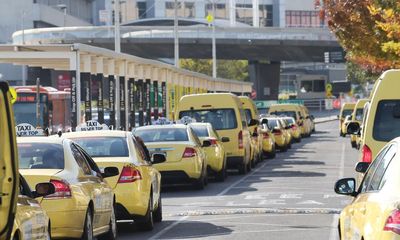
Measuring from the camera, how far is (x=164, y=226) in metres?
19.1

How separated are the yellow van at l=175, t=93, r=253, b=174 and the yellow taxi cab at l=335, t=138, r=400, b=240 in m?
22.5

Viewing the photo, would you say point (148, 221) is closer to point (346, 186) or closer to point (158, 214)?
point (158, 214)

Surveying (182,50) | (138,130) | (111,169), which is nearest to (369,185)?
(111,169)

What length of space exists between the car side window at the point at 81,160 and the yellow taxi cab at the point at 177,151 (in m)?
10.8

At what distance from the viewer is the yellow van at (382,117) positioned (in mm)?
15836

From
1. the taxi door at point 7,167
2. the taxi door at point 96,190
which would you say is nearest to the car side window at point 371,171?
the taxi door at point 7,167

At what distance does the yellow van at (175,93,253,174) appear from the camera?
Answer: 3397 centimetres

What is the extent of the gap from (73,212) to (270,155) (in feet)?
105

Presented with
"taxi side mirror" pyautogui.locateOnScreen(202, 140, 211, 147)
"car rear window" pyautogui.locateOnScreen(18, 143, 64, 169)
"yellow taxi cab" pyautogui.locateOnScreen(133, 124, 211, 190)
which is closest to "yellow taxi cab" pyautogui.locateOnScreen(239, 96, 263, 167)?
"taxi side mirror" pyautogui.locateOnScreen(202, 140, 211, 147)

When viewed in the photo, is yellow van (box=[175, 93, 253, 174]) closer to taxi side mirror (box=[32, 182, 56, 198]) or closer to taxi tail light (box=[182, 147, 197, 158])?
taxi tail light (box=[182, 147, 197, 158])

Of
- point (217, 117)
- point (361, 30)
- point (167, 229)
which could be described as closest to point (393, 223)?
point (167, 229)

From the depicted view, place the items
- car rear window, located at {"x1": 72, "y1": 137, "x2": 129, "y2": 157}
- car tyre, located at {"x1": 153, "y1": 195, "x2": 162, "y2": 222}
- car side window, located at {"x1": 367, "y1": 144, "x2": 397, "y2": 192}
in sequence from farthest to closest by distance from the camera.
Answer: car tyre, located at {"x1": 153, "y1": 195, "x2": 162, "y2": 222}
car rear window, located at {"x1": 72, "y1": 137, "x2": 129, "y2": 157}
car side window, located at {"x1": 367, "y1": 144, "x2": 397, "y2": 192}

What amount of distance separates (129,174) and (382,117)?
13.2 ft

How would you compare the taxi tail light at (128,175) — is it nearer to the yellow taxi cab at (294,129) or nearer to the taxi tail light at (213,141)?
the taxi tail light at (213,141)
